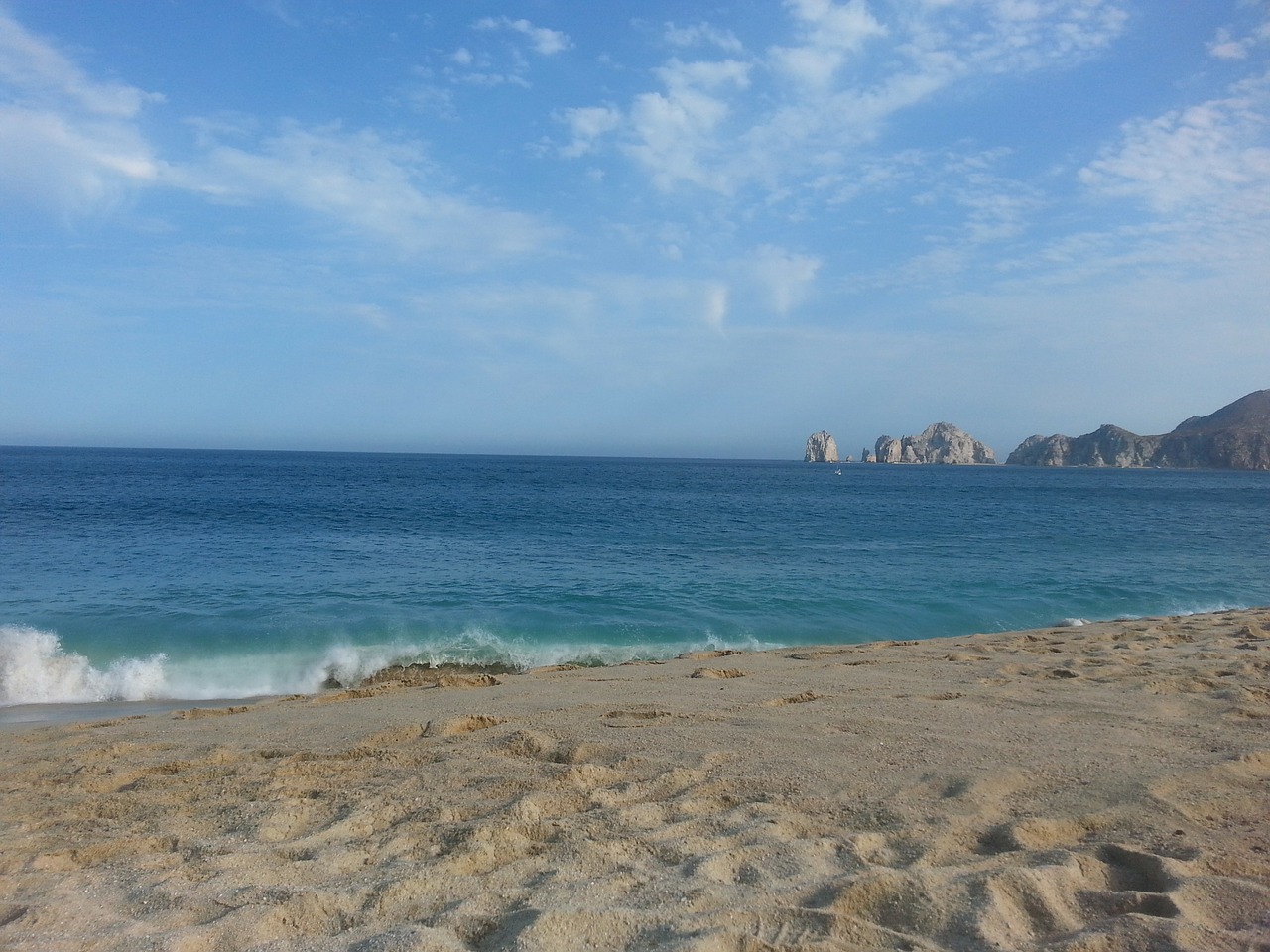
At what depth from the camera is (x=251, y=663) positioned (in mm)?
12656

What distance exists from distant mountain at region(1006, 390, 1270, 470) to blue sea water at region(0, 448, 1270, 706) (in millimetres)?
132483

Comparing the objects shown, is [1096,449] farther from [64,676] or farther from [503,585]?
[64,676]

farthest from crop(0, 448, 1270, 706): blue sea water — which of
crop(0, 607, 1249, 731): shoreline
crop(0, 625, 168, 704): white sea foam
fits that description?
crop(0, 607, 1249, 731): shoreline

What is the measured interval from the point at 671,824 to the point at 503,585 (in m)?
14.5

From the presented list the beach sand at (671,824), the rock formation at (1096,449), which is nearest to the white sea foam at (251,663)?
the beach sand at (671,824)

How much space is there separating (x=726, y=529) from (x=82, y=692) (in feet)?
80.4

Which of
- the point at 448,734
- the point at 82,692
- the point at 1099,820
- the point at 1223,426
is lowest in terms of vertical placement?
the point at 82,692

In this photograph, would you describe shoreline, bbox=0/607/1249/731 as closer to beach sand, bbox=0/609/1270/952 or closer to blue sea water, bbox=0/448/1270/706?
blue sea water, bbox=0/448/1270/706

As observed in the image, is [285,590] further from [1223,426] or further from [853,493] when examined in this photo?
[1223,426]

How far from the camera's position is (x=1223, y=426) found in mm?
154125

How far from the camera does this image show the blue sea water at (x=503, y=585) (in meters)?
13.1

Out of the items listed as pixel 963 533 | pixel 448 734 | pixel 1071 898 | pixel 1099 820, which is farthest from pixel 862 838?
pixel 963 533

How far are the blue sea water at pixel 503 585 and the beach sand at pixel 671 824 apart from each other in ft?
17.9

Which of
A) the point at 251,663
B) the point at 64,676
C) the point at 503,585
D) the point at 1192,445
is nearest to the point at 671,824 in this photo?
the point at 251,663
